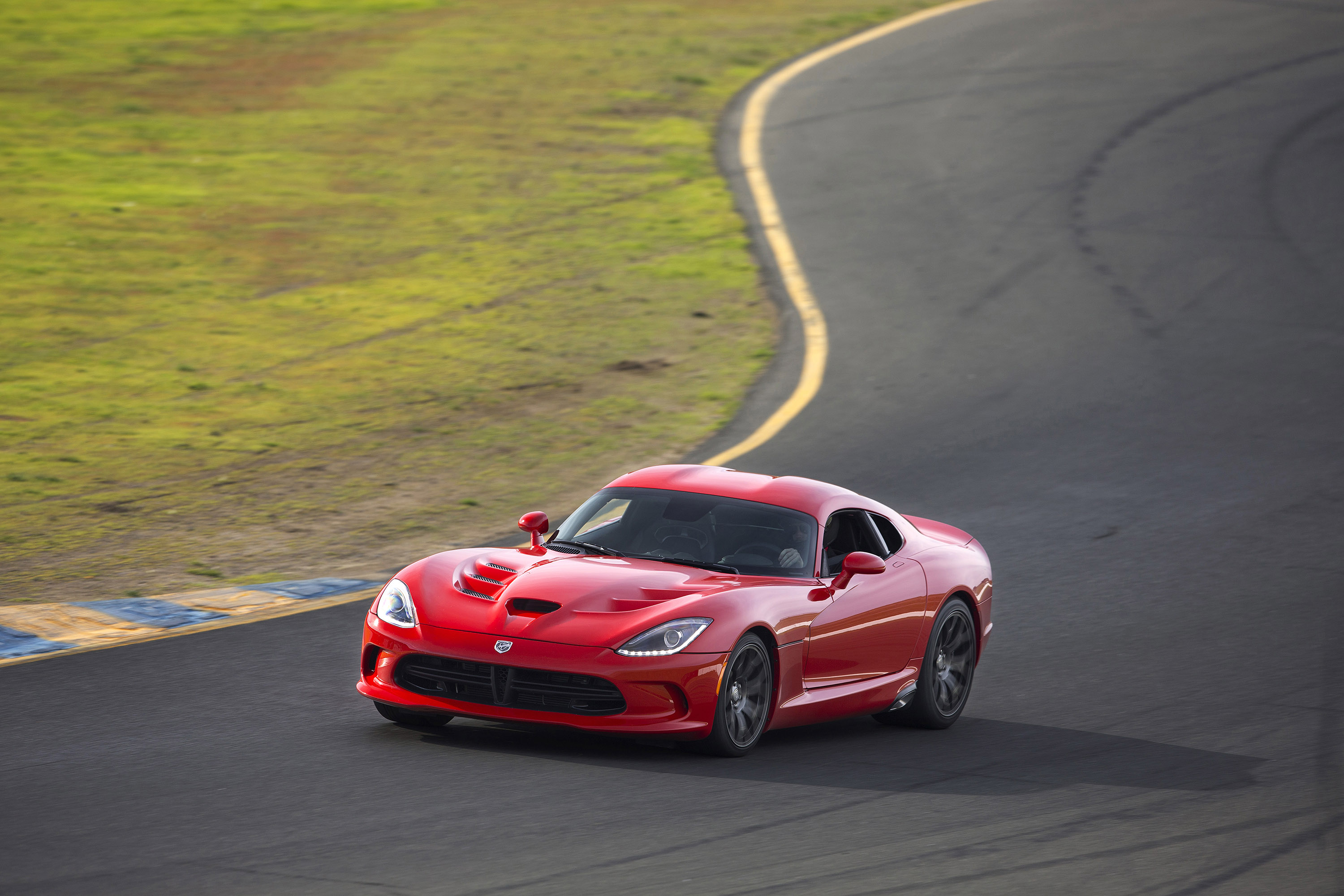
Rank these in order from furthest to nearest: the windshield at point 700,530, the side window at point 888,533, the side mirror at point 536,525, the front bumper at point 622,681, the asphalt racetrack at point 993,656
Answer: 1. the side window at point 888,533
2. the side mirror at point 536,525
3. the windshield at point 700,530
4. the front bumper at point 622,681
5. the asphalt racetrack at point 993,656

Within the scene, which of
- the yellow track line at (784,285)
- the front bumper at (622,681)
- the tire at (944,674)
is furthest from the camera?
the yellow track line at (784,285)

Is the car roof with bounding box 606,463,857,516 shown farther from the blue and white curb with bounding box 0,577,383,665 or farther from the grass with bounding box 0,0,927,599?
the grass with bounding box 0,0,927,599

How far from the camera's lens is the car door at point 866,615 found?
8688mm

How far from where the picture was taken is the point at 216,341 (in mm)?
18531

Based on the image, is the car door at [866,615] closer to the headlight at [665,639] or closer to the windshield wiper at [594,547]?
the headlight at [665,639]

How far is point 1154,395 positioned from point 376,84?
55.3 ft

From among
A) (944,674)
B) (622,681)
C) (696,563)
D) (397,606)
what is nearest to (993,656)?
(944,674)

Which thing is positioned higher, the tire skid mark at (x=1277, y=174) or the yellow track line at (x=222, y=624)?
the tire skid mark at (x=1277, y=174)

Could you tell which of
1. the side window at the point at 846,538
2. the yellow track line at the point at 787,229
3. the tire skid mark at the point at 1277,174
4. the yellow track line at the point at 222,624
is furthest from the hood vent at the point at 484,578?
the tire skid mark at the point at 1277,174

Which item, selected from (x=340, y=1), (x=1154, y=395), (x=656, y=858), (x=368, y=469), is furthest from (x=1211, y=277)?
(x=340, y=1)

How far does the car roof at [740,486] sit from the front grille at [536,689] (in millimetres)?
1651

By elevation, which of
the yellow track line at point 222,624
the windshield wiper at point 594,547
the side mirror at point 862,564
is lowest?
the yellow track line at point 222,624

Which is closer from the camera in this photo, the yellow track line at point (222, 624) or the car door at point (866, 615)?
the car door at point (866, 615)

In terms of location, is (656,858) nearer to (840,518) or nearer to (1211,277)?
(840,518)
